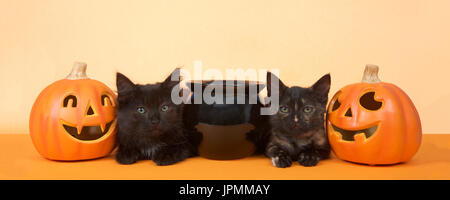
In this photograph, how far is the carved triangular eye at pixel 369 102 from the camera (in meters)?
2.57

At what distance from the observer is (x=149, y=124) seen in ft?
7.67

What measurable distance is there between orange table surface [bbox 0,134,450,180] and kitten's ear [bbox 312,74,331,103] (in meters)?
0.39

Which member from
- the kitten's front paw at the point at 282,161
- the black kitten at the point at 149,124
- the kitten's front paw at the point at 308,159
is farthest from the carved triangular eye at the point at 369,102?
the black kitten at the point at 149,124

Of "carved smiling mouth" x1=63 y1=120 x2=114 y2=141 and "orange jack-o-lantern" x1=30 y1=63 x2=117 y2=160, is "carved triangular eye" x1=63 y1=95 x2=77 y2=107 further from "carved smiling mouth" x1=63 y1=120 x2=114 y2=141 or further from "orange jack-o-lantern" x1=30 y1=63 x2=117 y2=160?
"carved smiling mouth" x1=63 y1=120 x2=114 y2=141

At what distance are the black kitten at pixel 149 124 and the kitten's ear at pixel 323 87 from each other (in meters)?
0.80

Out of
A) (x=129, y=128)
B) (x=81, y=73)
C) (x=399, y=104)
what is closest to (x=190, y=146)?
(x=129, y=128)

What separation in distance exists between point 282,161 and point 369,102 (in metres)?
0.70

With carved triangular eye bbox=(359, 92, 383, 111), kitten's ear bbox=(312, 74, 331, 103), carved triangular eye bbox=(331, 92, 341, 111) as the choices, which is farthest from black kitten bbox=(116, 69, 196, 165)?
carved triangular eye bbox=(359, 92, 383, 111)

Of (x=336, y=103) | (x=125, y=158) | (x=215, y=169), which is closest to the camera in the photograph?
(x=215, y=169)

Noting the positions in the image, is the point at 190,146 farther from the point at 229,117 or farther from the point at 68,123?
the point at 68,123

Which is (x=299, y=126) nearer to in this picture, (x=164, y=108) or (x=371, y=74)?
(x=371, y=74)

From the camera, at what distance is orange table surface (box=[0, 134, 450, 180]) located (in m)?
2.17

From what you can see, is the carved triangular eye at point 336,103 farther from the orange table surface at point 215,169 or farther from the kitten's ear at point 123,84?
the kitten's ear at point 123,84

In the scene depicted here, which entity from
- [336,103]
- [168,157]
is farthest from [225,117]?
[336,103]
